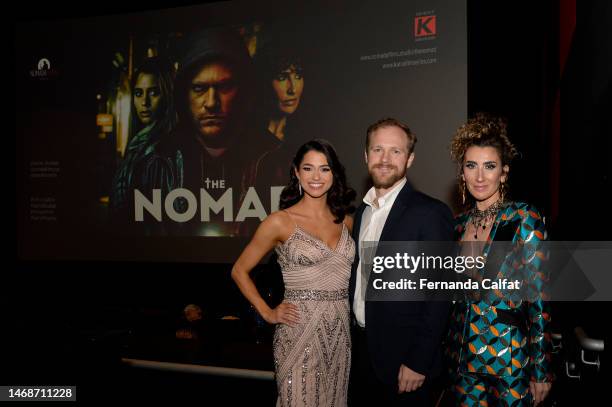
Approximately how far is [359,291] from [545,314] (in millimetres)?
716

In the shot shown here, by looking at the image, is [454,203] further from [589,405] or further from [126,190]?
[126,190]

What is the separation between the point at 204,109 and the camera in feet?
15.0

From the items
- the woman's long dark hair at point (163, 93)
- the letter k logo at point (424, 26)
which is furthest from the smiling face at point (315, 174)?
the woman's long dark hair at point (163, 93)

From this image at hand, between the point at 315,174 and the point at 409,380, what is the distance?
0.91 metres

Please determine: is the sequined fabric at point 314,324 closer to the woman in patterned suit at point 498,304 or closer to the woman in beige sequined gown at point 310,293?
the woman in beige sequined gown at point 310,293

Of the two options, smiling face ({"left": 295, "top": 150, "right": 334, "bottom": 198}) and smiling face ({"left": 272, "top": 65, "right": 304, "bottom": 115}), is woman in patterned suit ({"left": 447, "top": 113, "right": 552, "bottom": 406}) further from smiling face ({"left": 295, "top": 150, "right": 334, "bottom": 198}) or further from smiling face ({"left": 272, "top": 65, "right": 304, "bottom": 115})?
smiling face ({"left": 272, "top": 65, "right": 304, "bottom": 115})

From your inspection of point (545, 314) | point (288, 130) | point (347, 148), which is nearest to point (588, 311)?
point (545, 314)

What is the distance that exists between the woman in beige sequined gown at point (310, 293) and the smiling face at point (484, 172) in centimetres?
60

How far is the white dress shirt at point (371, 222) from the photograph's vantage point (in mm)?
2129

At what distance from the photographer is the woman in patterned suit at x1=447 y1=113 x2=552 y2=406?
5.87 ft

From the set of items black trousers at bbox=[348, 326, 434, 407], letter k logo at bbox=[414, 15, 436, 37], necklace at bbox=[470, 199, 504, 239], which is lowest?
black trousers at bbox=[348, 326, 434, 407]

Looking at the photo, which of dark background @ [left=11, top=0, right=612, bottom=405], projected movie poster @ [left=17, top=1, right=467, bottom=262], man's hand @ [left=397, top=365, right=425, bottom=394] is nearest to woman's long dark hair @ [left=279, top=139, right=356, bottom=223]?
man's hand @ [left=397, top=365, right=425, bottom=394]

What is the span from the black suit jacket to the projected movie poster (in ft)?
6.34

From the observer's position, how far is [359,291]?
221cm
